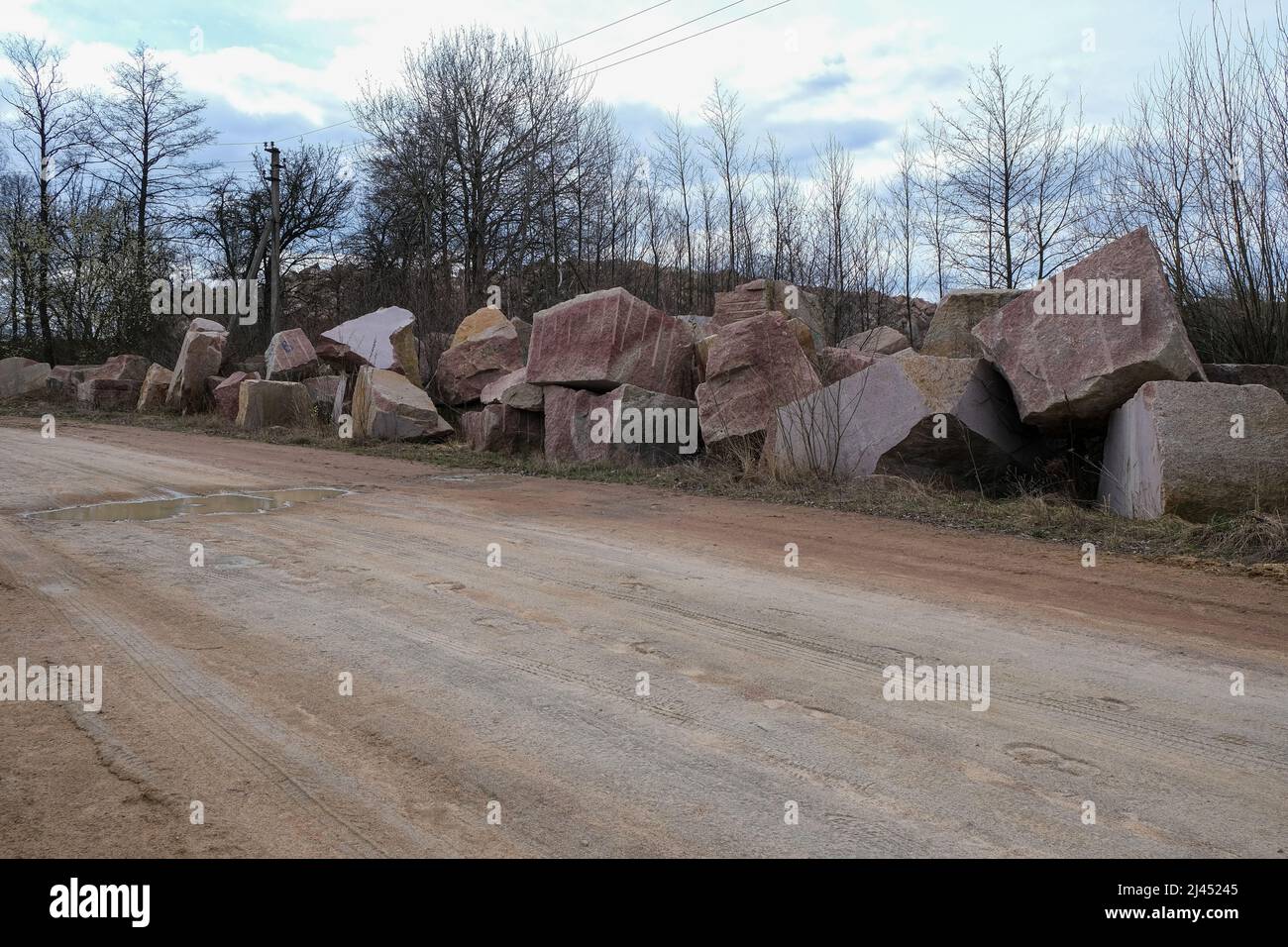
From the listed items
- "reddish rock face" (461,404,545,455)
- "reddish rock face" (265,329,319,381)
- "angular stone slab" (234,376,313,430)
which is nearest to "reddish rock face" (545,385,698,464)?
"reddish rock face" (461,404,545,455)

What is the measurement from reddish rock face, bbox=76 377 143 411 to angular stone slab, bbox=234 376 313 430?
237 inches

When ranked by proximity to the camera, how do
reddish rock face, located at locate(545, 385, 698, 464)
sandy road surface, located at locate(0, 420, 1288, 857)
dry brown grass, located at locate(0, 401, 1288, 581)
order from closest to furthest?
1. sandy road surface, located at locate(0, 420, 1288, 857)
2. dry brown grass, located at locate(0, 401, 1288, 581)
3. reddish rock face, located at locate(545, 385, 698, 464)

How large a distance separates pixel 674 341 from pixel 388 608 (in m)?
8.37

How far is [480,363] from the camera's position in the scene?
16.4 m

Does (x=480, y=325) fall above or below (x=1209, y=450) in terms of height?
above

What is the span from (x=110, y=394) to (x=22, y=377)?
4.66 meters

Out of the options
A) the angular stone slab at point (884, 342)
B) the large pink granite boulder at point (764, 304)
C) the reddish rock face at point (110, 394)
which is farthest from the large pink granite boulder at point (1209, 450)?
the reddish rock face at point (110, 394)

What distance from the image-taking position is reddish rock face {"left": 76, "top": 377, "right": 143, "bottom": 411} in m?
21.9

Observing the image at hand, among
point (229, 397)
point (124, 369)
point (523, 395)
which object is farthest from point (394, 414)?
point (124, 369)

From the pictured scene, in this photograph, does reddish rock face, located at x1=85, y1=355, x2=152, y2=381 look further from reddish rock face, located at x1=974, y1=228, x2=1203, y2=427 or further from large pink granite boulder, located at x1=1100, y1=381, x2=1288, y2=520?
large pink granite boulder, located at x1=1100, y1=381, x2=1288, y2=520

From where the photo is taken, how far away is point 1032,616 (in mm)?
4895

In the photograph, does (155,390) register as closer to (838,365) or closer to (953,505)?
(838,365)

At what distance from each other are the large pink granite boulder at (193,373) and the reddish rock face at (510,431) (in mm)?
9976
